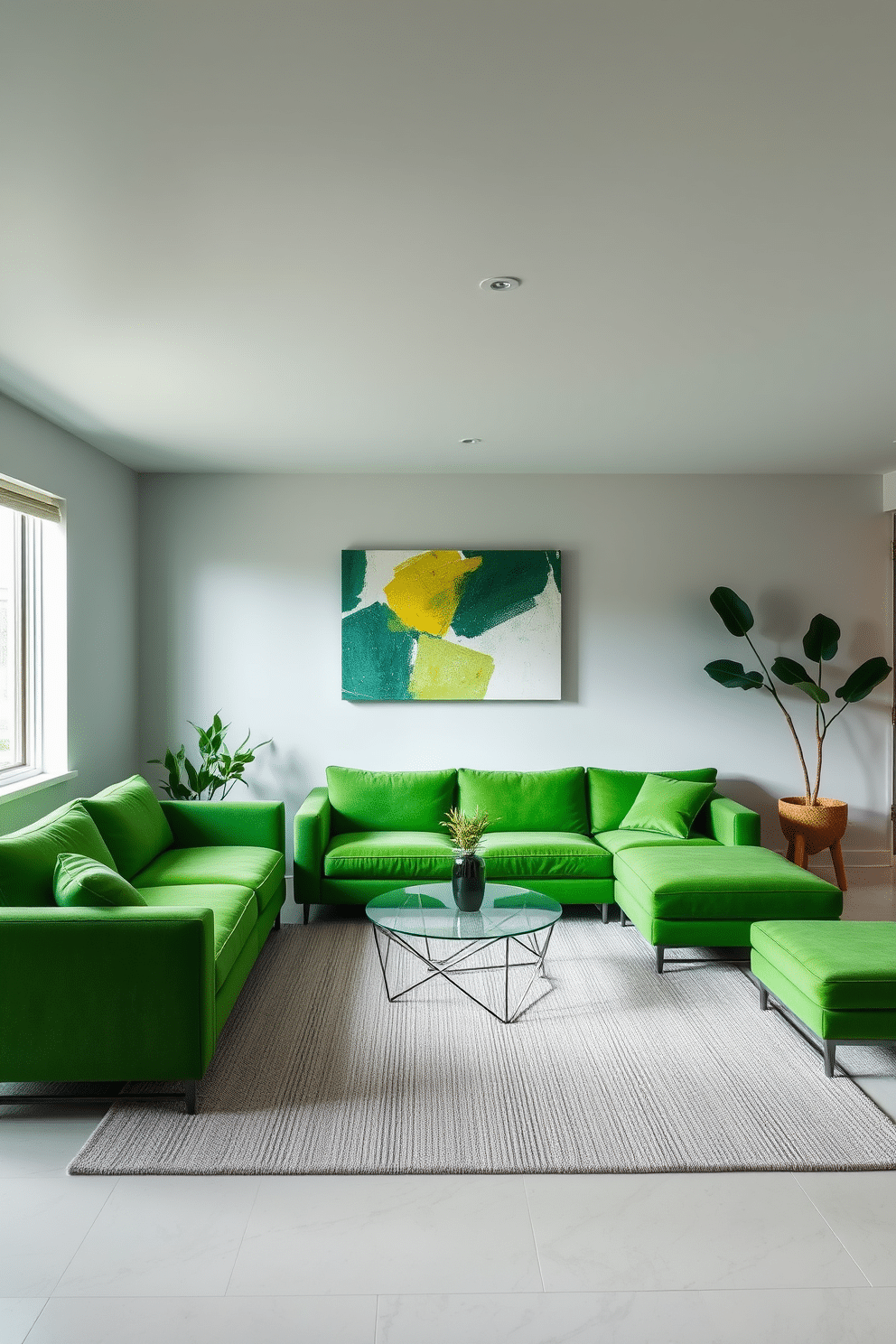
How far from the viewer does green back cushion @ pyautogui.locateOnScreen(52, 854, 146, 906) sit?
2998 millimetres

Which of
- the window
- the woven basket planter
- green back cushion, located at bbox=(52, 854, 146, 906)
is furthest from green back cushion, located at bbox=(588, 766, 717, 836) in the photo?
green back cushion, located at bbox=(52, 854, 146, 906)

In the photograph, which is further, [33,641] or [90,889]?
[33,641]

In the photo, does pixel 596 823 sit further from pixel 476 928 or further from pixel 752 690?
pixel 476 928

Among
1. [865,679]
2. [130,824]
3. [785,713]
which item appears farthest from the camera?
[785,713]

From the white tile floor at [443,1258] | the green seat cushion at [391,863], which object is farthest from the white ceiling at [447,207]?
the white tile floor at [443,1258]

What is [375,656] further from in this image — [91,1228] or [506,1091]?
[91,1228]

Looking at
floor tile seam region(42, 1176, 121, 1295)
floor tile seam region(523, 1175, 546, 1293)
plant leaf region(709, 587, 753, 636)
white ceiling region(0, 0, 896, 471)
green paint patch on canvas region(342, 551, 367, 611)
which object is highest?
white ceiling region(0, 0, 896, 471)

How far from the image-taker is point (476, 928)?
145 inches

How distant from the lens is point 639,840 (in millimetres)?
5105

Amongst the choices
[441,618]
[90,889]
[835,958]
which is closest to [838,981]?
[835,958]

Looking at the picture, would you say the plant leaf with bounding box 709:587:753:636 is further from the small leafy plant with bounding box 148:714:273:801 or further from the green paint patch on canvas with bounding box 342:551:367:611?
the small leafy plant with bounding box 148:714:273:801

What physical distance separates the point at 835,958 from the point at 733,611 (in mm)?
2912

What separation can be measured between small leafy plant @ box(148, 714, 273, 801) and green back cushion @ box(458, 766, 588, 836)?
4.56 feet

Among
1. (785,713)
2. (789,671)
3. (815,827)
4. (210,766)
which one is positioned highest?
(789,671)
